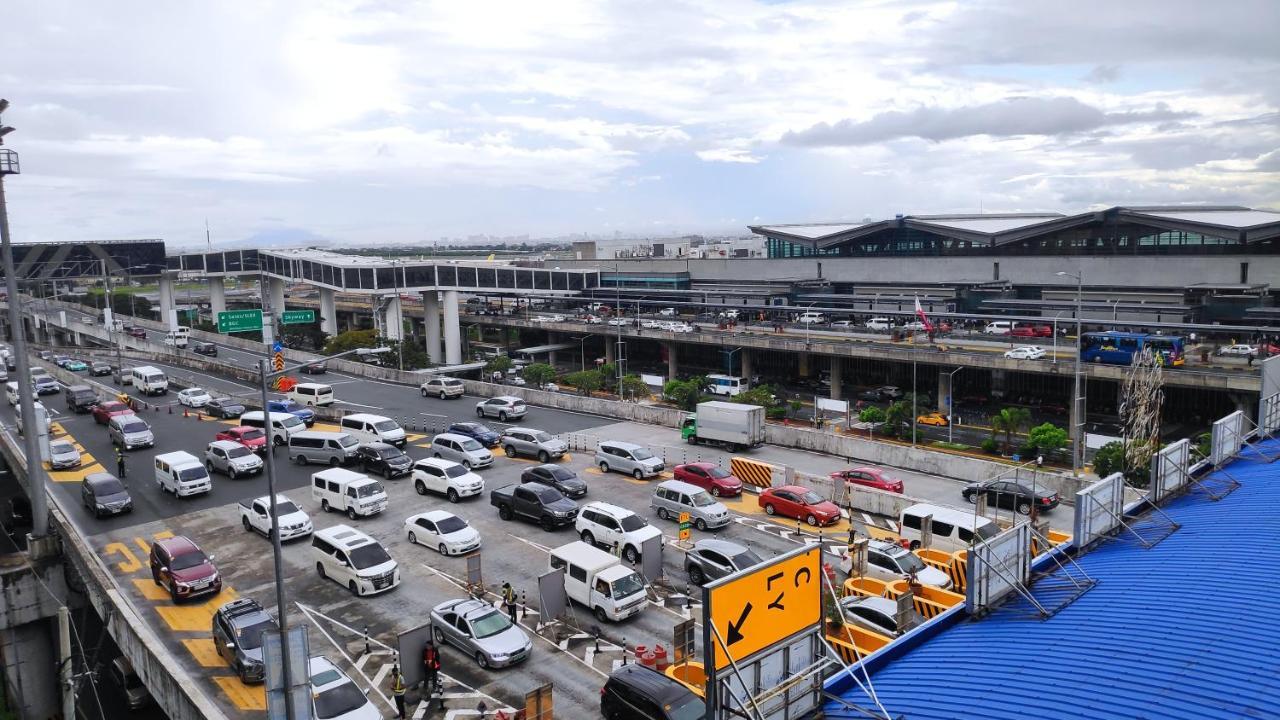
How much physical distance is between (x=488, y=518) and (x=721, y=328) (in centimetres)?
4611

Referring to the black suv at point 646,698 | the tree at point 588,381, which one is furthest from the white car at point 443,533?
the tree at point 588,381

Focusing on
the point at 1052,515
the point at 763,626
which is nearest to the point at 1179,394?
the point at 1052,515

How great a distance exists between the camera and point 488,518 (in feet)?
96.3

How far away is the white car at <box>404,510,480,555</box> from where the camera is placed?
25.5 metres

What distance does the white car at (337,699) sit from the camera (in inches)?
603

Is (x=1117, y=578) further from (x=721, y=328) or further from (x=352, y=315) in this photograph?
(x=352, y=315)

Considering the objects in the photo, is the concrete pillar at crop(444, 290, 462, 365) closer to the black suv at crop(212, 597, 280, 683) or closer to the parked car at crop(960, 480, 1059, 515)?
the parked car at crop(960, 480, 1059, 515)

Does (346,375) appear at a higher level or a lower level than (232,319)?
lower

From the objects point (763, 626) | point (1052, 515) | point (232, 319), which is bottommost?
point (1052, 515)

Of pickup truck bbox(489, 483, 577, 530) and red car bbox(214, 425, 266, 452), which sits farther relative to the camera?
red car bbox(214, 425, 266, 452)

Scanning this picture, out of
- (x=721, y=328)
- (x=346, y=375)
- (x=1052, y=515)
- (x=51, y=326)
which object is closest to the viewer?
(x=1052, y=515)

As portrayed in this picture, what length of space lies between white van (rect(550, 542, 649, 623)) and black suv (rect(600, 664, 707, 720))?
4284mm

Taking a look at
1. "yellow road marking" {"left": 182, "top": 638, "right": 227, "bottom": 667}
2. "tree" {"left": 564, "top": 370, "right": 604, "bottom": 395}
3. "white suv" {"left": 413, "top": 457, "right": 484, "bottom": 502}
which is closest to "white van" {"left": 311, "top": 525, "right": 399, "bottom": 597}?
"yellow road marking" {"left": 182, "top": 638, "right": 227, "bottom": 667}

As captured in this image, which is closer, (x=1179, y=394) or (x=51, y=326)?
(x=1179, y=394)
